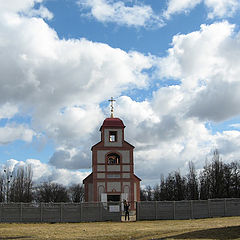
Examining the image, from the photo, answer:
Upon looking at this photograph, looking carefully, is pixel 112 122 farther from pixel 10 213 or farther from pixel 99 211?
pixel 10 213

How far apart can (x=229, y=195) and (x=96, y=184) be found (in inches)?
1321

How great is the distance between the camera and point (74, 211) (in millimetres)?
34000

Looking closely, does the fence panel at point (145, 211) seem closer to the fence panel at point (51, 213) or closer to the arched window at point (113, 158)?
the fence panel at point (51, 213)

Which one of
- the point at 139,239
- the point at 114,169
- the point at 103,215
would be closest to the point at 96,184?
the point at 114,169

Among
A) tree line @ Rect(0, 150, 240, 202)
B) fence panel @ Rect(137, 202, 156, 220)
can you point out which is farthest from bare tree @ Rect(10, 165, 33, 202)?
fence panel @ Rect(137, 202, 156, 220)

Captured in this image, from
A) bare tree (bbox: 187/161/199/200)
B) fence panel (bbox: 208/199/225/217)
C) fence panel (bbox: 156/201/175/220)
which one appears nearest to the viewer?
fence panel (bbox: 156/201/175/220)

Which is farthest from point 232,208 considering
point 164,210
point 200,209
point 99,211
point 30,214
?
point 30,214

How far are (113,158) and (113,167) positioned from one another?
179 cm

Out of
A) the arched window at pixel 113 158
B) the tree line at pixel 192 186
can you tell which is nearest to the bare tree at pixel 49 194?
the tree line at pixel 192 186

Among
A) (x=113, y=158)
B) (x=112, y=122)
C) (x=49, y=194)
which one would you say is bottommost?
(x=49, y=194)

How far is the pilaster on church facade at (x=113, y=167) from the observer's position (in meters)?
46.2

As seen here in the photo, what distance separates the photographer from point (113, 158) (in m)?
48.2

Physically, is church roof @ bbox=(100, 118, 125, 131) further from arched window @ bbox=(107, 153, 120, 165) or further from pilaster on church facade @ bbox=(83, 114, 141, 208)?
arched window @ bbox=(107, 153, 120, 165)

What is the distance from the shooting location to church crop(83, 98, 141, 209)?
46156 mm
